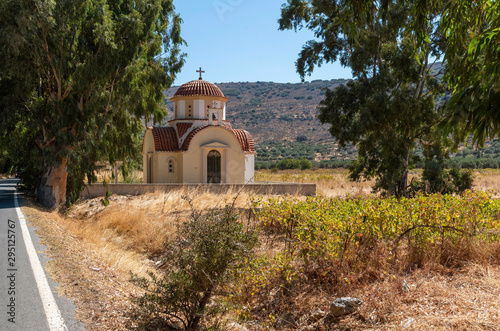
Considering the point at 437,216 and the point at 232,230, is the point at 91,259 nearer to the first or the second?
the point at 232,230

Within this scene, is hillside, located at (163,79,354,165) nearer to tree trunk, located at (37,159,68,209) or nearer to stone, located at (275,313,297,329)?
tree trunk, located at (37,159,68,209)

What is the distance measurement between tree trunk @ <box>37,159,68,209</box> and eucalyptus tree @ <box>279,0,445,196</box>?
1147cm

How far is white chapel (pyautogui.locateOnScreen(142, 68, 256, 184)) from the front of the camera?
29.6 meters

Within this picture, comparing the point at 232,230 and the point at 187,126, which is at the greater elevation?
the point at 187,126

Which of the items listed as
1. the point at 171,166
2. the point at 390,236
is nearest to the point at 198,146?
the point at 171,166

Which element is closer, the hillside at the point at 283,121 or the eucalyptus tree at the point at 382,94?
the eucalyptus tree at the point at 382,94

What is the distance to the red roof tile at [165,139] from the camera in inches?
1182

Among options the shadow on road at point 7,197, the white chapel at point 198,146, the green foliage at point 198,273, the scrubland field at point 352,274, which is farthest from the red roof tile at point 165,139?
the green foliage at point 198,273

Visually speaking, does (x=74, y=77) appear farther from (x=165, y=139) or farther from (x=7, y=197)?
(x=165, y=139)

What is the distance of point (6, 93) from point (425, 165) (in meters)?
17.9

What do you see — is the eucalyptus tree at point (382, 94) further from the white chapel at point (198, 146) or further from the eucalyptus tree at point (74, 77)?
the white chapel at point (198, 146)

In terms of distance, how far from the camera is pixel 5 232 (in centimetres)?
959

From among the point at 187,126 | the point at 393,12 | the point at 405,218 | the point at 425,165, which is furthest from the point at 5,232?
the point at 187,126

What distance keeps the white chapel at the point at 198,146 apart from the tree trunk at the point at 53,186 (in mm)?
12196
